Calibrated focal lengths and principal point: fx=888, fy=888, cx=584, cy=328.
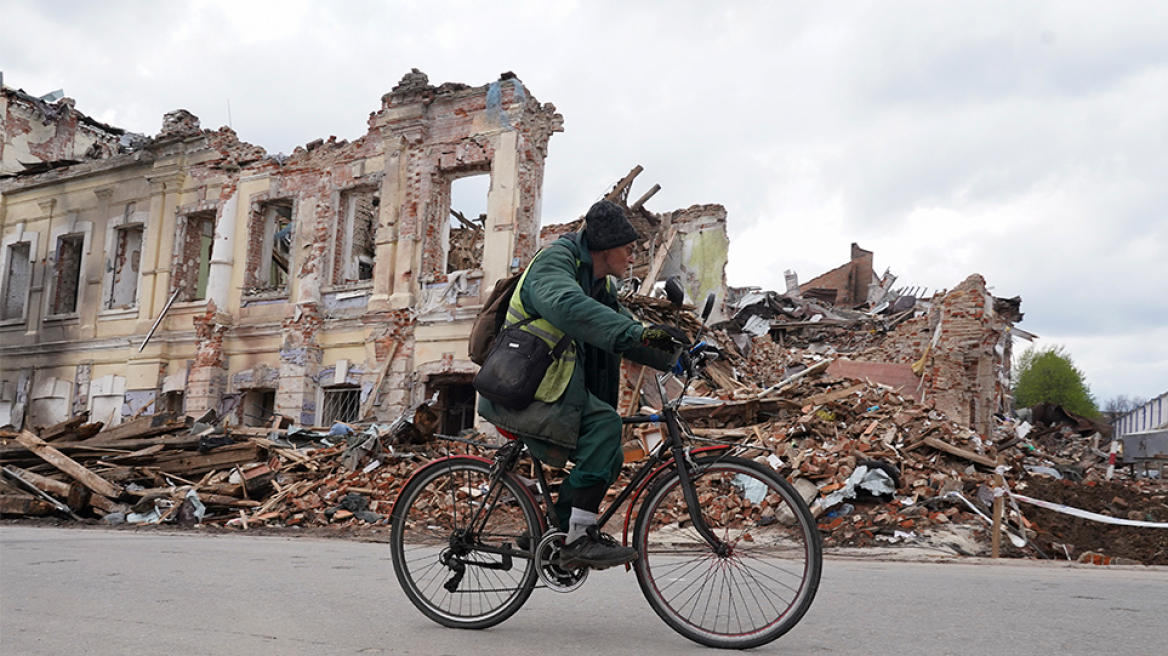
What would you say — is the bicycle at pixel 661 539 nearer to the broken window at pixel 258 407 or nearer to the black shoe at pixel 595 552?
the black shoe at pixel 595 552

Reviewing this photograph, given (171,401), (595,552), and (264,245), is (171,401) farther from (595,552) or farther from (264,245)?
(595,552)

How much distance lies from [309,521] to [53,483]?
3904 millimetres

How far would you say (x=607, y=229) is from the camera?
3652mm

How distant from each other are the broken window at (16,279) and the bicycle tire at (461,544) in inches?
967

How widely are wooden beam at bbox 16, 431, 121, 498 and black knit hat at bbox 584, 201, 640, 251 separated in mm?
11245

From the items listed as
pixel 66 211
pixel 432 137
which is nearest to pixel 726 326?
pixel 432 137

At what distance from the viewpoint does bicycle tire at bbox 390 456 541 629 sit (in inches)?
143

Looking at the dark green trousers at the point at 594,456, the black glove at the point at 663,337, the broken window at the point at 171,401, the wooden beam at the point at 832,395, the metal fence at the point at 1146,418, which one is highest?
the metal fence at the point at 1146,418

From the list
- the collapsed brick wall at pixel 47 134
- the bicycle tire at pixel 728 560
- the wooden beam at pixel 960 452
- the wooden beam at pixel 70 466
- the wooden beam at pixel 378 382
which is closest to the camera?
the bicycle tire at pixel 728 560

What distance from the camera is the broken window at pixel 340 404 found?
17.8 meters

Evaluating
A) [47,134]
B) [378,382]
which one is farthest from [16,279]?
[378,382]

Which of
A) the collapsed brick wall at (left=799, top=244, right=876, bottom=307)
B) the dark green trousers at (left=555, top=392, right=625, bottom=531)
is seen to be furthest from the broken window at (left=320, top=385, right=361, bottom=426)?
the collapsed brick wall at (left=799, top=244, right=876, bottom=307)

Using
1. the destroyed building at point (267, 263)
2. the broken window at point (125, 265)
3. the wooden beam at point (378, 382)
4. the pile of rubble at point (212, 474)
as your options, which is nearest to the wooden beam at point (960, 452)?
the pile of rubble at point (212, 474)

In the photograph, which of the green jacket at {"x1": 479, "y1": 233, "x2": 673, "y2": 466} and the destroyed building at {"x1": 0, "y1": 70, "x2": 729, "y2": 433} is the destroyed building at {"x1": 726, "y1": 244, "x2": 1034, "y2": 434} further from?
the green jacket at {"x1": 479, "y1": 233, "x2": 673, "y2": 466}
